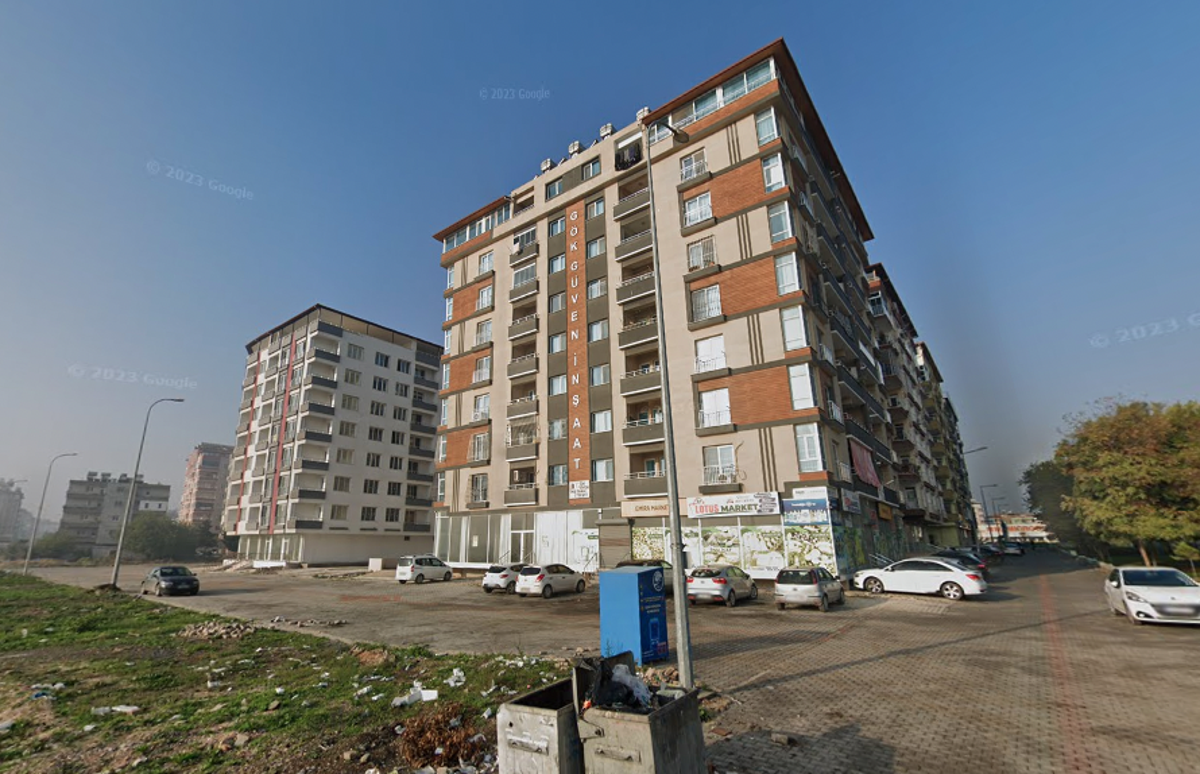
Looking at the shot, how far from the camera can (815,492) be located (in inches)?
1013

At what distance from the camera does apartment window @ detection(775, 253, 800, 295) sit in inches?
1124

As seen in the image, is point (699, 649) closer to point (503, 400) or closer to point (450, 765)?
point (450, 765)

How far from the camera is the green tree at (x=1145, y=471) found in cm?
2841

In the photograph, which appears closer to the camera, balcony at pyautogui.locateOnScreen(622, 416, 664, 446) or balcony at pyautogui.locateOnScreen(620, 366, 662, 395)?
balcony at pyautogui.locateOnScreen(622, 416, 664, 446)

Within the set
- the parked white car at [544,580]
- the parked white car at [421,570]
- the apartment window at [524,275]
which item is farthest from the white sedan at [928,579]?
the apartment window at [524,275]

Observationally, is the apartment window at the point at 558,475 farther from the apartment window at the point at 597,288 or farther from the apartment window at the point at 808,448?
the apartment window at the point at 808,448

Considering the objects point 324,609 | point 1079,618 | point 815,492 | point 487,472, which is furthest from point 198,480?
point 1079,618

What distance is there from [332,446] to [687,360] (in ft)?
140

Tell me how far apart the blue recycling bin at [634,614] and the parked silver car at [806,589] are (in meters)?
10.1

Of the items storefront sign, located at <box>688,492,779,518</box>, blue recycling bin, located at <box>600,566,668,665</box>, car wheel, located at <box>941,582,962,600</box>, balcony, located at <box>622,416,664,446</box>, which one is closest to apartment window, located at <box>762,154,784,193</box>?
balcony, located at <box>622,416,664,446</box>

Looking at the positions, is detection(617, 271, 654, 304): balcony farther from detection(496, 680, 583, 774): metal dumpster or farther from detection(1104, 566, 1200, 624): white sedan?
detection(496, 680, 583, 774): metal dumpster

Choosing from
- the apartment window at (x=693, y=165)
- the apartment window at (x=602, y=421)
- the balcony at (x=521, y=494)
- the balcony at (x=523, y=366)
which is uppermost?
the apartment window at (x=693, y=165)

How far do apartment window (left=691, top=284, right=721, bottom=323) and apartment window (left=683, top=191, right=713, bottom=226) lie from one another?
4.36 metres

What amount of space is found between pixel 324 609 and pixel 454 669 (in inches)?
539
